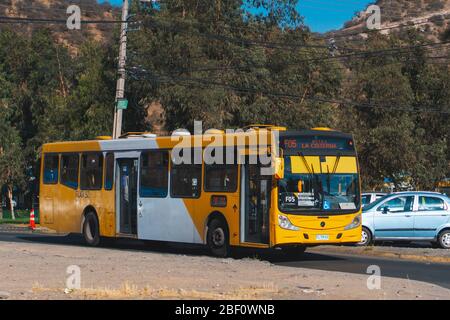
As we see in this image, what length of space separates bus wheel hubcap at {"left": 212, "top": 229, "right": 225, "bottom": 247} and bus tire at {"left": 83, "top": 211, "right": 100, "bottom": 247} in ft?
17.2

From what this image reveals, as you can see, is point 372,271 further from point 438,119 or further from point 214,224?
point 438,119

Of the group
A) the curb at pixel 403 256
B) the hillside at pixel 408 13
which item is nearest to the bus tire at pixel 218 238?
the curb at pixel 403 256

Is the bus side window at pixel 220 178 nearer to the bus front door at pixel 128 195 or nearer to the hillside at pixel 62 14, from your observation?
the bus front door at pixel 128 195

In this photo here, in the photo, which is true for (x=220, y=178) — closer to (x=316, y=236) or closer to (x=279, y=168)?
(x=279, y=168)

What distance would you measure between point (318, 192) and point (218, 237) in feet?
9.53

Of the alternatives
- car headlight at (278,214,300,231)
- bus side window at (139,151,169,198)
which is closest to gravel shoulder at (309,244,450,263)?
car headlight at (278,214,300,231)

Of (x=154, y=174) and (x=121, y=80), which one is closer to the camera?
(x=154, y=174)

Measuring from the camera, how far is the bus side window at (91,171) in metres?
25.7

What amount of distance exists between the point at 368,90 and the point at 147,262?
1192 inches

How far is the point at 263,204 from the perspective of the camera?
66.7ft

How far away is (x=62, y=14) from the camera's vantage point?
320 ft

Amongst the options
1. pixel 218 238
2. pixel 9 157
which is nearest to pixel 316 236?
pixel 218 238

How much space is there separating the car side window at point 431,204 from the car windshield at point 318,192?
554 cm

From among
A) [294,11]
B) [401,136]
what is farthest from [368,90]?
[294,11]
